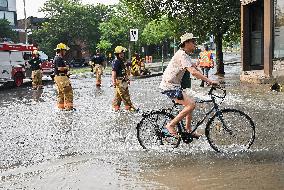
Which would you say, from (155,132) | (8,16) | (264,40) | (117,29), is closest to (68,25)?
(117,29)

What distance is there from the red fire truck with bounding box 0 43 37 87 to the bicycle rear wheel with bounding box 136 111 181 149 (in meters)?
17.3

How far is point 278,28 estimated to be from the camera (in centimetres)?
1742

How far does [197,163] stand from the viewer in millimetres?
6574

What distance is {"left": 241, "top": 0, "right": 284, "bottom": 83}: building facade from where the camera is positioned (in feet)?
56.6

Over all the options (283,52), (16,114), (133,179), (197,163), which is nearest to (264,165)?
(197,163)

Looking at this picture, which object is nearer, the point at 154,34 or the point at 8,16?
the point at 154,34

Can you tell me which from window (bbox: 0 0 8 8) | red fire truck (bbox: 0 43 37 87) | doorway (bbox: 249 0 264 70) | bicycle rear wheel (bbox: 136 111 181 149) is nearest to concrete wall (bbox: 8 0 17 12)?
window (bbox: 0 0 8 8)

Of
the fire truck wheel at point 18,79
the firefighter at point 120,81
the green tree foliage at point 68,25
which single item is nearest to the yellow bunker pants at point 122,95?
the firefighter at point 120,81

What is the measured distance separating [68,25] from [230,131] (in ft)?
184

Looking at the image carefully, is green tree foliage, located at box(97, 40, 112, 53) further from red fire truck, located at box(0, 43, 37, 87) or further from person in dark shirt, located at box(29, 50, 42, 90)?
person in dark shirt, located at box(29, 50, 42, 90)

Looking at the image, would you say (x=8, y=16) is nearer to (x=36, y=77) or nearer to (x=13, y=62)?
(x=13, y=62)

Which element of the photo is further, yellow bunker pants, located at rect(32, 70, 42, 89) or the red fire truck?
the red fire truck

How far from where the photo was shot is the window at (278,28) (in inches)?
682

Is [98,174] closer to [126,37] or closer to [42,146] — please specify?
[42,146]
